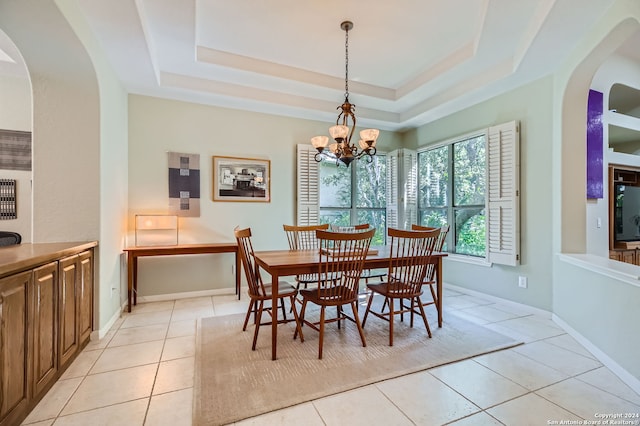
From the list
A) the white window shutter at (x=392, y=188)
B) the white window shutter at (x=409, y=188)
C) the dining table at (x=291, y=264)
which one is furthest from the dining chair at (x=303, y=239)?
the white window shutter at (x=409, y=188)

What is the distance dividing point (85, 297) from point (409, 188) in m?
4.48

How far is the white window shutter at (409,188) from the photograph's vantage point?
505cm

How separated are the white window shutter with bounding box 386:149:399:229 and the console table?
105 inches

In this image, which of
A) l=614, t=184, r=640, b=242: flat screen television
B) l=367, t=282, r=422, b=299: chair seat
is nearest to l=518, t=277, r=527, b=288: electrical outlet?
l=614, t=184, r=640, b=242: flat screen television

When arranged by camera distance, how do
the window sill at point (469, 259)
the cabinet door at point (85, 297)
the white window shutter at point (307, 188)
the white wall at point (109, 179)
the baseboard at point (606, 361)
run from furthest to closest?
the white window shutter at point (307, 188)
the window sill at point (469, 259)
the white wall at point (109, 179)
the cabinet door at point (85, 297)
the baseboard at point (606, 361)

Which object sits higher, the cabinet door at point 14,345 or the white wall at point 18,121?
the white wall at point 18,121

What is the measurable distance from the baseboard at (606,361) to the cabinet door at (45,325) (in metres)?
3.70

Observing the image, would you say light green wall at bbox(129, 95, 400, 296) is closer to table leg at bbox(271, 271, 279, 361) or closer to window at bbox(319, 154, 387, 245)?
window at bbox(319, 154, 387, 245)

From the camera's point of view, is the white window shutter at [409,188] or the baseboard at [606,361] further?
the white window shutter at [409,188]

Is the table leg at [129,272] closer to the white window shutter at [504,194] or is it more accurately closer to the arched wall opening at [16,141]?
the arched wall opening at [16,141]

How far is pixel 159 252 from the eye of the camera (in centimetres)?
355

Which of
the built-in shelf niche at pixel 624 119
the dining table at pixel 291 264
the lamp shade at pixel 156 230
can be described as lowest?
the dining table at pixel 291 264

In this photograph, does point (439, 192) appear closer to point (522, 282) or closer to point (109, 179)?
point (522, 282)

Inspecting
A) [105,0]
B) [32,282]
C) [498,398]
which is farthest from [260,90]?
[498,398]
